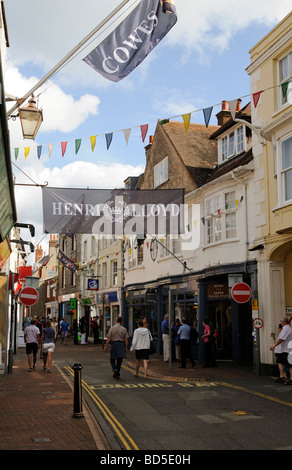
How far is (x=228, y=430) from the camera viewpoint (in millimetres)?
7812

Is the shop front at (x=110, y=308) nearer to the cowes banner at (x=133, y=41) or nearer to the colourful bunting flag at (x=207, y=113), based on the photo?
the colourful bunting flag at (x=207, y=113)

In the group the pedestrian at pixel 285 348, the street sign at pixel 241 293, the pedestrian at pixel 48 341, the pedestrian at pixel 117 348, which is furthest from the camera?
the pedestrian at pixel 48 341

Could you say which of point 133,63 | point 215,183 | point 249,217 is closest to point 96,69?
point 133,63

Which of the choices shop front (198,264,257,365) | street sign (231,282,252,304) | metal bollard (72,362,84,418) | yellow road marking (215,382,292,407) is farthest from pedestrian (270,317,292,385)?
metal bollard (72,362,84,418)

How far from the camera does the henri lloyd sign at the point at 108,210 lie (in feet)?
44.5

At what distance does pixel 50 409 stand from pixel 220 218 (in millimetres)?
11486

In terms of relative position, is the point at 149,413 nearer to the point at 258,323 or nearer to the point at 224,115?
the point at 258,323

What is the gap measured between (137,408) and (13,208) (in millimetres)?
5509

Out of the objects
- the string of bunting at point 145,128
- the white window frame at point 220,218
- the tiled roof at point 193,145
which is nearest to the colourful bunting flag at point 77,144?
the string of bunting at point 145,128

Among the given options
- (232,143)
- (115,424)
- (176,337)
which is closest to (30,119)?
(115,424)

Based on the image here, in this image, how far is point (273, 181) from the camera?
50.9ft

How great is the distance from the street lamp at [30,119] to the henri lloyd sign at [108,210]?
4185mm

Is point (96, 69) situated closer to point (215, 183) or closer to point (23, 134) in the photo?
point (23, 134)
